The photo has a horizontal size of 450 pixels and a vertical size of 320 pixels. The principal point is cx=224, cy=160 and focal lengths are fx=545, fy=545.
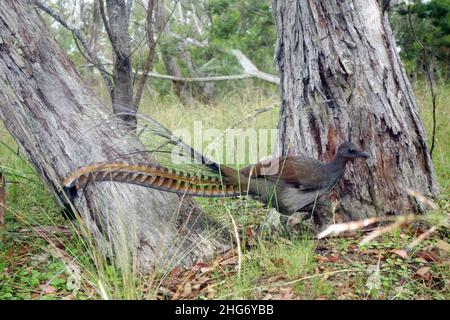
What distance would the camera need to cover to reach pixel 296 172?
4059 mm

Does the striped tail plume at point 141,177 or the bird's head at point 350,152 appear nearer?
the striped tail plume at point 141,177

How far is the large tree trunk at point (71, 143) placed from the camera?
3.58m

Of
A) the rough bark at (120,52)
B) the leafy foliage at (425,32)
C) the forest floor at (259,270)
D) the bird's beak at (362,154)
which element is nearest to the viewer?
the forest floor at (259,270)

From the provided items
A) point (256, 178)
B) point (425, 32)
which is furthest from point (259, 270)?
point (425, 32)

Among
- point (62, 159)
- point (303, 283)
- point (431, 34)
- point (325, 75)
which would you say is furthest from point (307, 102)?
point (431, 34)

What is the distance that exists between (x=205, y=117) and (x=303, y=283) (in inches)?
213

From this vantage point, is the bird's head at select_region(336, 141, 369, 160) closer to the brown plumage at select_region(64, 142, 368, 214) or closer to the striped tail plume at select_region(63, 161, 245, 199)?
the brown plumage at select_region(64, 142, 368, 214)

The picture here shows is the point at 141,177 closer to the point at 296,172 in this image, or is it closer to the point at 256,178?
the point at 256,178

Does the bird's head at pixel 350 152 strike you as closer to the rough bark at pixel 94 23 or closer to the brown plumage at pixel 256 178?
the brown plumage at pixel 256 178

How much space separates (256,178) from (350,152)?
710 mm

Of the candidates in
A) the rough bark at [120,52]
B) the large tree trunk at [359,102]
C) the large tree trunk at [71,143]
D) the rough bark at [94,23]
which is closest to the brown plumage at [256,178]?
Result: the large tree trunk at [71,143]

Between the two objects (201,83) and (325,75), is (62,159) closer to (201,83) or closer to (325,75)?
(325,75)

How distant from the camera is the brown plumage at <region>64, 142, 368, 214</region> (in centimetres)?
346
